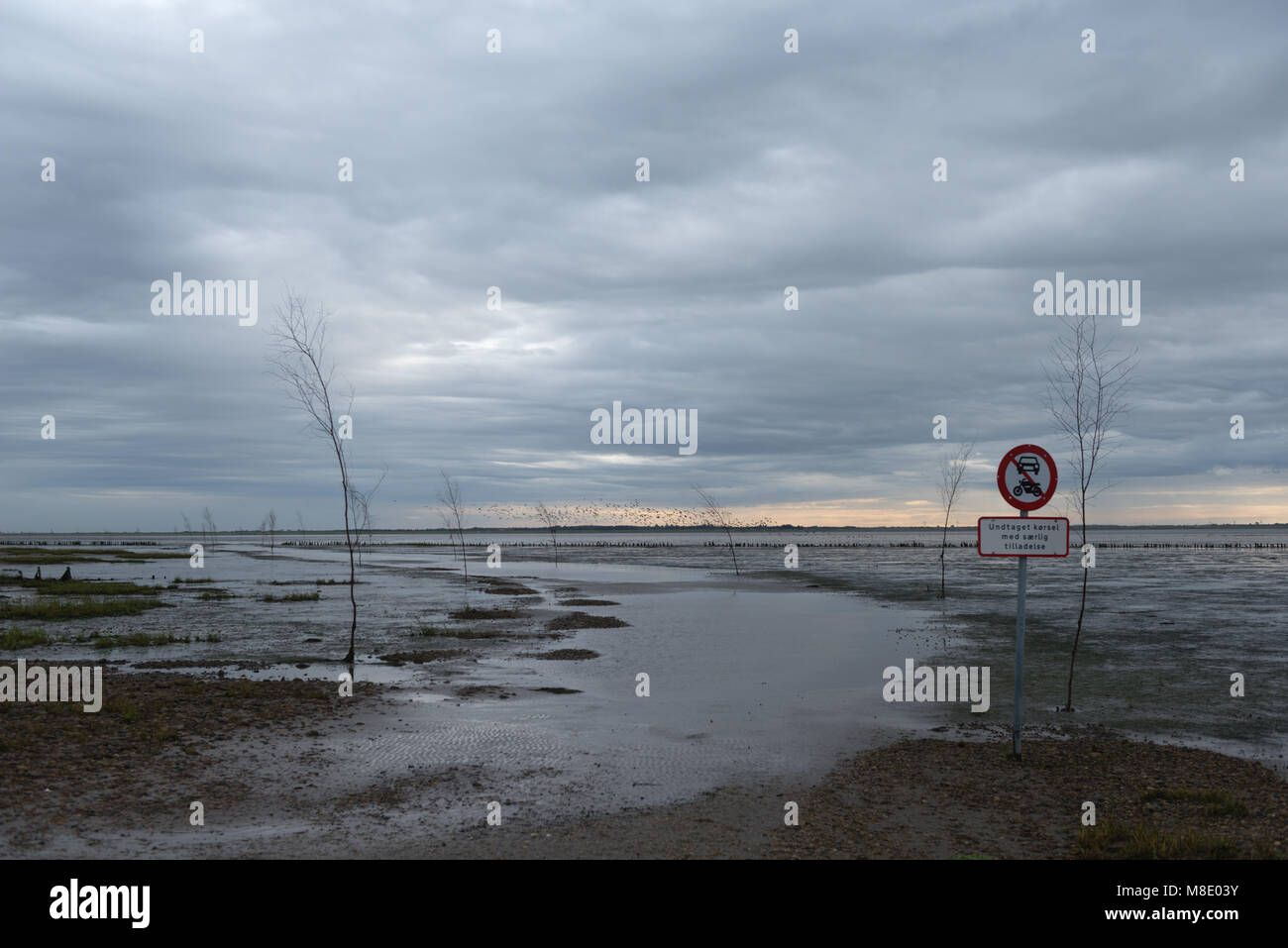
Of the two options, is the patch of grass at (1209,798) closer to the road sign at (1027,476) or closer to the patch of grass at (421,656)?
the road sign at (1027,476)

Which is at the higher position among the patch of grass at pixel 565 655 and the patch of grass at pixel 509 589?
the patch of grass at pixel 565 655

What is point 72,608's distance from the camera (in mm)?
31359

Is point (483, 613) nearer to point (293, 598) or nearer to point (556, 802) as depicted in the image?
point (293, 598)

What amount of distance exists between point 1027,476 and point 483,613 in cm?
2507

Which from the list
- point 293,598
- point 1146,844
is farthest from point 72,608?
point 1146,844

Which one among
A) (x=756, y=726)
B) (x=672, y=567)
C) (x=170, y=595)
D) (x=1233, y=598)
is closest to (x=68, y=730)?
(x=756, y=726)

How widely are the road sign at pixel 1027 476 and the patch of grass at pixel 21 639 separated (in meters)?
22.8

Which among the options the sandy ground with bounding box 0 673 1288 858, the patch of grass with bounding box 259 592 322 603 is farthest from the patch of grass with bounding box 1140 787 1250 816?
the patch of grass with bounding box 259 592 322 603

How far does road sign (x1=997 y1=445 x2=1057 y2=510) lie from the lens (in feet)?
35.3

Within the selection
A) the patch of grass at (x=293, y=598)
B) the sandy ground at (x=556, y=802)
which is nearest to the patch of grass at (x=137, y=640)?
the sandy ground at (x=556, y=802)

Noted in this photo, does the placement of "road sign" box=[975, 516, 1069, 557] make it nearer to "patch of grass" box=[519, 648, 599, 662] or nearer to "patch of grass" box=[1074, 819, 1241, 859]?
"patch of grass" box=[1074, 819, 1241, 859]

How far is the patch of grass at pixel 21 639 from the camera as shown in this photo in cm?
2120

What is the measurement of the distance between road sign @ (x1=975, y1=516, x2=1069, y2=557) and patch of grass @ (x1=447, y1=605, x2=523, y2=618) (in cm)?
2345
